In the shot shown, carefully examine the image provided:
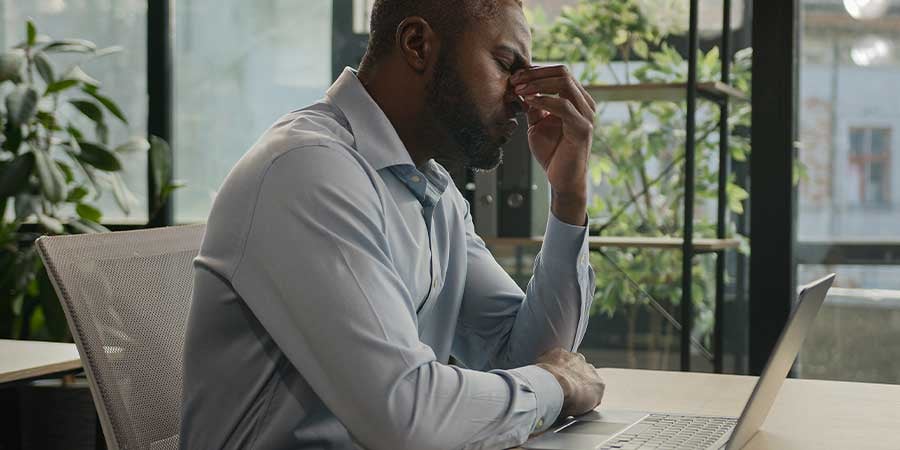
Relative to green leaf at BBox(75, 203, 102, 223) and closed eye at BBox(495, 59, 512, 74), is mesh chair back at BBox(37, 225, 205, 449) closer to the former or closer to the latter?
closed eye at BBox(495, 59, 512, 74)

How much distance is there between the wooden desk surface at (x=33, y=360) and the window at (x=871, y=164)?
2704 millimetres

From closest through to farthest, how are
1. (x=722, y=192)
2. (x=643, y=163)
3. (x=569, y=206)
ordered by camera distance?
(x=569, y=206)
(x=722, y=192)
(x=643, y=163)

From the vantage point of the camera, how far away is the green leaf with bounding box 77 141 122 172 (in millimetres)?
4438

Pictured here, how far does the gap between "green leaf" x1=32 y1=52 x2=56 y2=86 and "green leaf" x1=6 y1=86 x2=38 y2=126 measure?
0.08 meters

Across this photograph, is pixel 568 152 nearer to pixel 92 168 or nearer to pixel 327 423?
pixel 327 423

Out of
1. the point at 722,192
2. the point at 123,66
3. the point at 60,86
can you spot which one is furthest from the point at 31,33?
the point at 722,192

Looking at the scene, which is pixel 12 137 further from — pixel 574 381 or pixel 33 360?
pixel 574 381

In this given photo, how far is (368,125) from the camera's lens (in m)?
1.46

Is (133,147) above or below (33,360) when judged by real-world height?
above

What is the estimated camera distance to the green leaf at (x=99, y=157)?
4438 millimetres

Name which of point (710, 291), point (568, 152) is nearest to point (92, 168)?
point (710, 291)

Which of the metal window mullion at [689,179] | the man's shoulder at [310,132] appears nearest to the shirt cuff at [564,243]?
the man's shoulder at [310,132]

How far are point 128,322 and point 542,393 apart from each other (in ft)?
1.72

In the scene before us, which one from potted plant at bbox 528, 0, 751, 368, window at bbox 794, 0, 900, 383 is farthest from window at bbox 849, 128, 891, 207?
potted plant at bbox 528, 0, 751, 368
